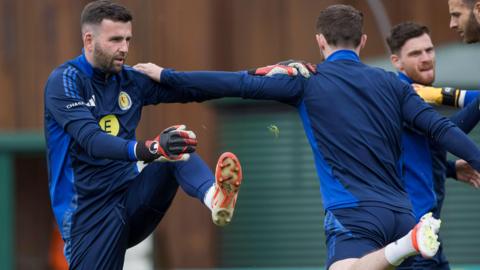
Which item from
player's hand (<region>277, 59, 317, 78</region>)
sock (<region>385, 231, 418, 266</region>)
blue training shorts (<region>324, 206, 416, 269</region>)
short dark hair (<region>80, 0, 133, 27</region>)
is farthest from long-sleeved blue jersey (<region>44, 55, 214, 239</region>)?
sock (<region>385, 231, 418, 266</region>)

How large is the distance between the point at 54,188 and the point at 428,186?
2.50 metres

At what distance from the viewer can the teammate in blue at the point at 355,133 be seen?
6.74 metres

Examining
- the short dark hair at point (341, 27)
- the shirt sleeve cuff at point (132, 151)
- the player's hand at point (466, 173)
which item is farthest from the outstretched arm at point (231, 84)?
the player's hand at point (466, 173)

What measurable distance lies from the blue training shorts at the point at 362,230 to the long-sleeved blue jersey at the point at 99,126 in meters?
1.33

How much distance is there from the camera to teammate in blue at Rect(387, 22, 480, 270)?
7.68 metres

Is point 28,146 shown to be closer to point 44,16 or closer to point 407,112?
point 44,16

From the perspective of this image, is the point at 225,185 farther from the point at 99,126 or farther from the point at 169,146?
the point at 99,126

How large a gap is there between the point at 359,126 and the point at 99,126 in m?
1.60

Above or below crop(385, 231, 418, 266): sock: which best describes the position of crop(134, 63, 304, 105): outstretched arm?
above

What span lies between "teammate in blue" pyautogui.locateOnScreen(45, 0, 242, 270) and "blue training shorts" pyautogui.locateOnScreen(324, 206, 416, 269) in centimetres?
86

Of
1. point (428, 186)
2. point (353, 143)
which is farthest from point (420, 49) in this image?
point (353, 143)

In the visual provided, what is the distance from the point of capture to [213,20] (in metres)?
14.0

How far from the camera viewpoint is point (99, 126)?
23.0ft

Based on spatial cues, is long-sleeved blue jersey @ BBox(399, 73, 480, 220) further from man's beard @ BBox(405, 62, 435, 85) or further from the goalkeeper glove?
man's beard @ BBox(405, 62, 435, 85)
